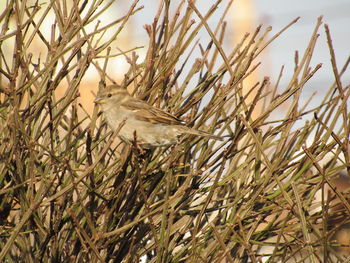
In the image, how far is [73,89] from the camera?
3041 millimetres

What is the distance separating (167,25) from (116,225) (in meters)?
1.10

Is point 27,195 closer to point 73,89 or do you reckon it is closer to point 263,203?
point 73,89

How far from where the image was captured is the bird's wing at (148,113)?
3.51m

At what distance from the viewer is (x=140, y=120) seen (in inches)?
173

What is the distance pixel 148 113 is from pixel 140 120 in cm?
39

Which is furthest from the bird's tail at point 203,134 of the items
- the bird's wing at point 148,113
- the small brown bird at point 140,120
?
the bird's wing at point 148,113

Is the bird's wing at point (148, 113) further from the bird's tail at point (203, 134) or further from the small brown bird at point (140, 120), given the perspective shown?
the bird's tail at point (203, 134)

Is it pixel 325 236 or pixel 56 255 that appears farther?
pixel 56 255

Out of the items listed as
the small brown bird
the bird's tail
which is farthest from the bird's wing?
the bird's tail

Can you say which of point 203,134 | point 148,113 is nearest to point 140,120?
point 148,113

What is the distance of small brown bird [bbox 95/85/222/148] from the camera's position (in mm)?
3592

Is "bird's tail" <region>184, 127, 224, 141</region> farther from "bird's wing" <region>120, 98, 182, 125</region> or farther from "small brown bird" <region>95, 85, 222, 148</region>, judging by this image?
"bird's wing" <region>120, 98, 182, 125</region>

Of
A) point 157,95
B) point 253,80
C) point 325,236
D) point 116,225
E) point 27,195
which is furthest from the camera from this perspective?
point 253,80

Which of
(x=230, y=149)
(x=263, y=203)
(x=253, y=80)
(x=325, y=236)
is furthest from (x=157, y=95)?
(x=253, y=80)
